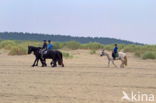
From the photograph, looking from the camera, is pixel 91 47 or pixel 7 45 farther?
pixel 91 47

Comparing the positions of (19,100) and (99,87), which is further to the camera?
(99,87)

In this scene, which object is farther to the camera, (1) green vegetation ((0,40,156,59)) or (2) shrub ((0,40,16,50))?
(2) shrub ((0,40,16,50))

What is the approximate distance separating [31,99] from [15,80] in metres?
6.64

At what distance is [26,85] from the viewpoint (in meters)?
20.9

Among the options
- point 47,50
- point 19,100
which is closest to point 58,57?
point 47,50

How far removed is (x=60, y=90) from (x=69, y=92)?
736mm

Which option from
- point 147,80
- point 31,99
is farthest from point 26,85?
point 147,80

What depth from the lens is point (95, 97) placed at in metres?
17.2

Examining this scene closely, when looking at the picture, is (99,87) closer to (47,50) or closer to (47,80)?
(47,80)

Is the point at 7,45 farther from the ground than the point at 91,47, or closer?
farther from the ground

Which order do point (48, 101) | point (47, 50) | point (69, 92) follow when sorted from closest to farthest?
point (48, 101), point (69, 92), point (47, 50)

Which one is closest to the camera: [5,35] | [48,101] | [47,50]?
[48,101]

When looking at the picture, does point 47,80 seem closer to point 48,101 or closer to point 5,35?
point 48,101

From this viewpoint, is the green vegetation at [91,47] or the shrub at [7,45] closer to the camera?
the green vegetation at [91,47]
